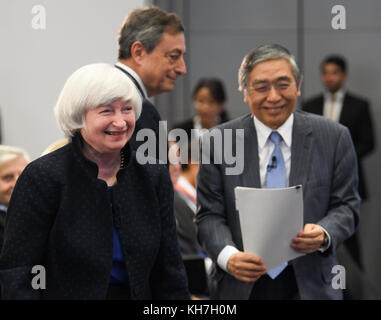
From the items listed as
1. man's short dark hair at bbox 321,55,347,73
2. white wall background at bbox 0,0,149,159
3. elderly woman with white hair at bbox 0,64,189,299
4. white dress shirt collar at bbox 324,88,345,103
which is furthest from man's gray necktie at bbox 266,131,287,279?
man's short dark hair at bbox 321,55,347,73

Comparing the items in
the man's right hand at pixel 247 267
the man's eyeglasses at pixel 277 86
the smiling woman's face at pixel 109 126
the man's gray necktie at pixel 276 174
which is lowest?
the man's right hand at pixel 247 267

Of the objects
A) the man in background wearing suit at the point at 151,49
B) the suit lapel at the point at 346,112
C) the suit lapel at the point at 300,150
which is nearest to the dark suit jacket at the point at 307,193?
the suit lapel at the point at 300,150

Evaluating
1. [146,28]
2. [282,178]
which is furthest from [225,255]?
[146,28]

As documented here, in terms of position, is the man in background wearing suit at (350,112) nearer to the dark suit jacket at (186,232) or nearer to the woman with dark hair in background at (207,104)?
the woman with dark hair in background at (207,104)

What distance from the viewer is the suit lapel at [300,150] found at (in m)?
2.49

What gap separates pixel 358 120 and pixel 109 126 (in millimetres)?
3716

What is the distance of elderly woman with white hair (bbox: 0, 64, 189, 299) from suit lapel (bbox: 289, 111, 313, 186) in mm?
619

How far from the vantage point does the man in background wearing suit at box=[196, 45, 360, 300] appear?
249cm

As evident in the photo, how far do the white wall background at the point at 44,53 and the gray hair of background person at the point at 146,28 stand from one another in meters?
0.77

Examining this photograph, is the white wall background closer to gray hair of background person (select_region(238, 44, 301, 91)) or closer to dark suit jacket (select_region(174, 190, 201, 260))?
dark suit jacket (select_region(174, 190, 201, 260))

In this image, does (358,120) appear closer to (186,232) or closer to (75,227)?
(186,232)

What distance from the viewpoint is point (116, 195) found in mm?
2049
